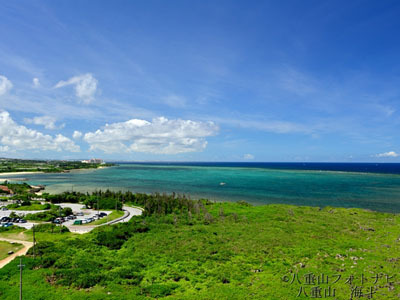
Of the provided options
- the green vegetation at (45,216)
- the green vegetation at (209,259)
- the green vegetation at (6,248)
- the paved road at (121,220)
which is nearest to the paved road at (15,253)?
the green vegetation at (6,248)

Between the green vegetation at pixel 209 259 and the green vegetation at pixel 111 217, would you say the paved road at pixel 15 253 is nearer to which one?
the green vegetation at pixel 209 259

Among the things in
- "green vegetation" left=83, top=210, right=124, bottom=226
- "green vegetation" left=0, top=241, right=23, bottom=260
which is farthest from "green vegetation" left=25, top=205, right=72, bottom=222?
"green vegetation" left=0, top=241, right=23, bottom=260


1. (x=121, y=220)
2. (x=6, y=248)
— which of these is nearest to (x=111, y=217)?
(x=121, y=220)

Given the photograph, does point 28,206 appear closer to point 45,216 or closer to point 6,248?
point 45,216

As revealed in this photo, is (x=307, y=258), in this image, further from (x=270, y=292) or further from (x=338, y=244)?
(x=270, y=292)

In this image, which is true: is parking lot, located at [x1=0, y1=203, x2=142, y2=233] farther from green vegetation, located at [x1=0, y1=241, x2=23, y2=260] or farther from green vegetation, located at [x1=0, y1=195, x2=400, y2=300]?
green vegetation, located at [x1=0, y1=241, x2=23, y2=260]

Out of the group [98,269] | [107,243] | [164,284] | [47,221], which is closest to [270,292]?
[164,284]

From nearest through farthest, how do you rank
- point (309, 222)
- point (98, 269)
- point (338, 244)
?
point (98, 269) → point (338, 244) → point (309, 222)
